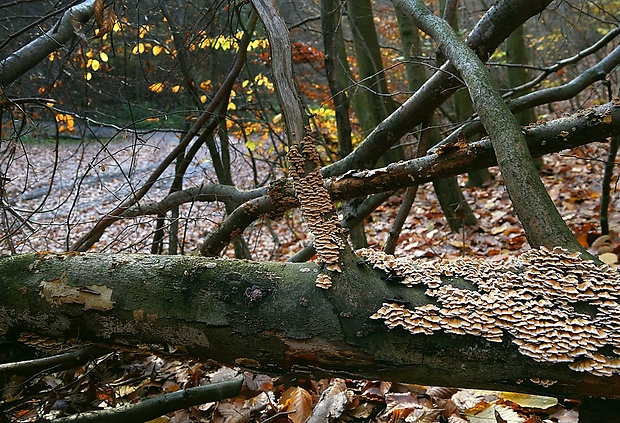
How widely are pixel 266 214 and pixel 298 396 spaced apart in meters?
1.07

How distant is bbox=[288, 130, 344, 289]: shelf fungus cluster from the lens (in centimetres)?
157

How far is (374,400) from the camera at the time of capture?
2203mm

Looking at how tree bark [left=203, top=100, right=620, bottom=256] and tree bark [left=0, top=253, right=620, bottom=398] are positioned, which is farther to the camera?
tree bark [left=203, top=100, right=620, bottom=256]

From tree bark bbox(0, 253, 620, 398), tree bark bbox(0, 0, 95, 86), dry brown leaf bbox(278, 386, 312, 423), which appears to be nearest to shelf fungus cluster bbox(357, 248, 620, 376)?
tree bark bbox(0, 253, 620, 398)

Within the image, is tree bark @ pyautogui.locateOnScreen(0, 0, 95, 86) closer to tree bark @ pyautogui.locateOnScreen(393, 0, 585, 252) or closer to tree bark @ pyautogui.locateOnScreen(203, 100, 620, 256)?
tree bark @ pyautogui.locateOnScreen(203, 100, 620, 256)

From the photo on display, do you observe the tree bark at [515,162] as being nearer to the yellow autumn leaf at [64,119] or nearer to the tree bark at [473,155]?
the tree bark at [473,155]

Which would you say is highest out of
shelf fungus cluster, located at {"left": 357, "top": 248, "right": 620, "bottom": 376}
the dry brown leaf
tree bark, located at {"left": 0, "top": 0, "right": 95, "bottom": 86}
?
tree bark, located at {"left": 0, "top": 0, "right": 95, "bottom": 86}

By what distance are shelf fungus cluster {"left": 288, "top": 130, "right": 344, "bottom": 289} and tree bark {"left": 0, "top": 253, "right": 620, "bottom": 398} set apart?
2.0 inches

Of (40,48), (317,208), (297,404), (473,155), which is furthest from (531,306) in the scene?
(40,48)

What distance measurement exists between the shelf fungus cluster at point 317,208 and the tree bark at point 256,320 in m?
0.05

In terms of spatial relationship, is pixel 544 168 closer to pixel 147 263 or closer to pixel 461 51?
pixel 461 51

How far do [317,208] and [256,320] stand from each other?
16.9 inches

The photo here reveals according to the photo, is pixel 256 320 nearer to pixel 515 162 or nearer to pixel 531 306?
pixel 531 306

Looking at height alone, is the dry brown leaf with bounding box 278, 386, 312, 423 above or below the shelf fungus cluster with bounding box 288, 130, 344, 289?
below
